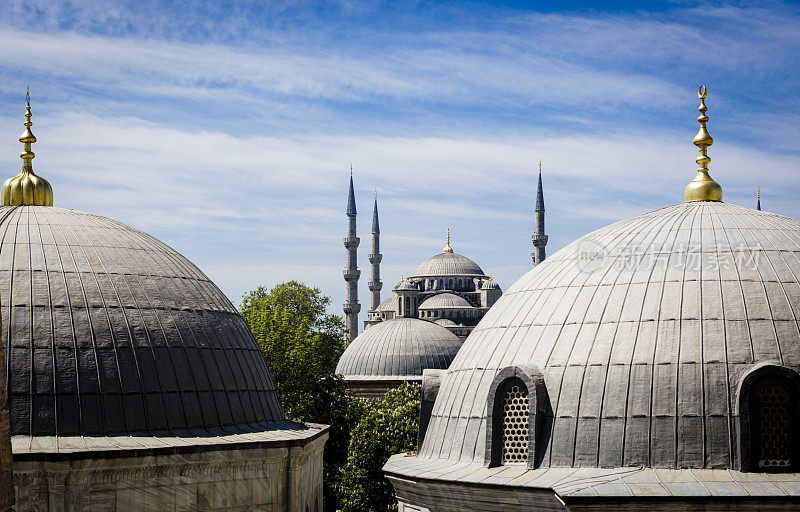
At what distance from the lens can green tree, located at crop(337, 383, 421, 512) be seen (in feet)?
85.7

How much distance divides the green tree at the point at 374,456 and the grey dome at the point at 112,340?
26.4 ft

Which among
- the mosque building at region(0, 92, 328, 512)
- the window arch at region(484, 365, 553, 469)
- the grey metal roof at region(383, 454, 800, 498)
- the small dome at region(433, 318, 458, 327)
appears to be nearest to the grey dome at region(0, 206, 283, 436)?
the mosque building at region(0, 92, 328, 512)

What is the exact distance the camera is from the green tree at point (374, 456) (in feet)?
85.7

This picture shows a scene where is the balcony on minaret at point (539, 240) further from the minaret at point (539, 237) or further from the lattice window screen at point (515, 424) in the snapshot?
the lattice window screen at point (515, 424)

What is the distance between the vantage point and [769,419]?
A: 13703mm

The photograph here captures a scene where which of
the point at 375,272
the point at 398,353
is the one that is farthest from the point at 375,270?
the point at 398,353

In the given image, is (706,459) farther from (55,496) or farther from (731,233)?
(55,496)

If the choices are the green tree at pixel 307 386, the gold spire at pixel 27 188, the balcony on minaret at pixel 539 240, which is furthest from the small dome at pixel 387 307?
the gold spire at pixel 27 188

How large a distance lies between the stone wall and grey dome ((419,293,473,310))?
6018cm

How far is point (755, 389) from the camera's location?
1370cm

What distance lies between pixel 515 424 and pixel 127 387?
20.2 ft

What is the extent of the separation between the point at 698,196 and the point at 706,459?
20.7ft

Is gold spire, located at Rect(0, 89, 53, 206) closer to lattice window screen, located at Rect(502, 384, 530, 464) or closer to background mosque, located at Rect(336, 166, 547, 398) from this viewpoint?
lattice window screen, located at Rect(502, 384, 530, 464)

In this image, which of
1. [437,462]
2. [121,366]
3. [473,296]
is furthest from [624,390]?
[473,296]
